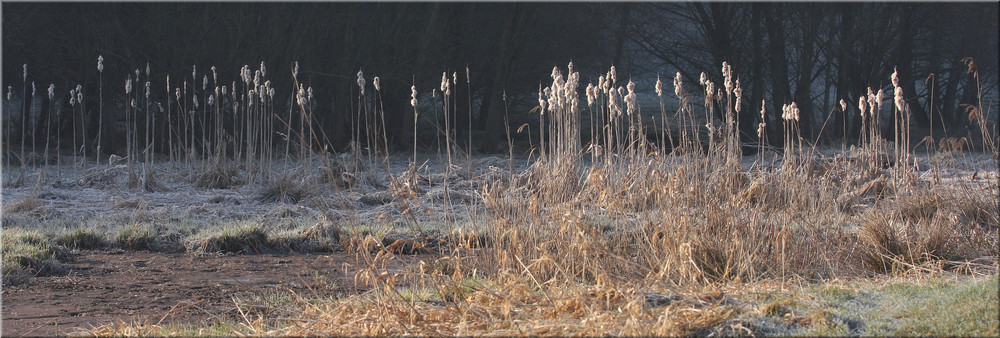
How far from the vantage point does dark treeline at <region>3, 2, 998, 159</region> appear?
42.8 ft

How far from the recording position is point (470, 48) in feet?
A: 52.2

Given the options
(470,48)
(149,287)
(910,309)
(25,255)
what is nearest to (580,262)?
(910,309)

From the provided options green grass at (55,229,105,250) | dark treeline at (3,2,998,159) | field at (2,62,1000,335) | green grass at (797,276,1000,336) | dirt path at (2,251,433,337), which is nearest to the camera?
green grass at (797,276,1000,336)

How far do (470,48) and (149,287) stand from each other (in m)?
11.5

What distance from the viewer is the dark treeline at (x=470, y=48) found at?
13.0 meters

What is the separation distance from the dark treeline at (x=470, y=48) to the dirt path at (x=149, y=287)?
778 cm

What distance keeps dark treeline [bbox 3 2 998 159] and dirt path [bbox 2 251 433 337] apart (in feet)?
25.5

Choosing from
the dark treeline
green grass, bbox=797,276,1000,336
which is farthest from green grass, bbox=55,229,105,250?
the dark treeline

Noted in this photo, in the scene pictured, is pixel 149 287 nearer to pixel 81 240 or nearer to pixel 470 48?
pixel 81 240

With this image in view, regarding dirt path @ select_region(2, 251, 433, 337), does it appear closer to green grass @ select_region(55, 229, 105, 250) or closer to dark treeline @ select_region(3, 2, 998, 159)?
green grass @ select_region(55, 229, 105, 250)

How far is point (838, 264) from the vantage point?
4352mm

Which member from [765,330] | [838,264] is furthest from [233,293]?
[838,264]

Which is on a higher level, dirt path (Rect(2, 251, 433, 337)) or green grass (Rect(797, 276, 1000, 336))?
green grass (Rect(797, 276, 1000, 336))

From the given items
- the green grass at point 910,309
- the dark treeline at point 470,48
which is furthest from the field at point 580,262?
the dark treeline at point 470,48
